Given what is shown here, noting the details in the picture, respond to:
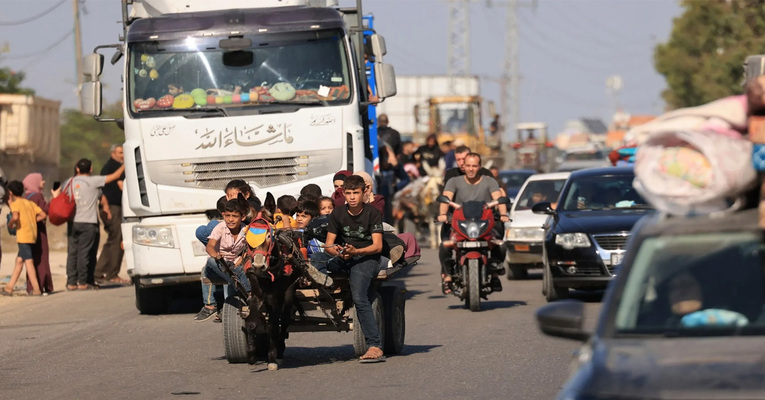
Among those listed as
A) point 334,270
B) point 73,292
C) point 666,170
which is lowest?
point 73,292

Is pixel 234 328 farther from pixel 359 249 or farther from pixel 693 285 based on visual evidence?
pixel 693 285

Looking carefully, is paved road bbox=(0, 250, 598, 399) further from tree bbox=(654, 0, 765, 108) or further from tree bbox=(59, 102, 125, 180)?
tree bbox=(59, 102, 125, 180)

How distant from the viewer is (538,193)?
22781 mm

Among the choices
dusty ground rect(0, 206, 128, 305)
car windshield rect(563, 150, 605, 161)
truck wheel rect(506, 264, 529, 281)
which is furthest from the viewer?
car windshield rect(563, 150, 605, 161)

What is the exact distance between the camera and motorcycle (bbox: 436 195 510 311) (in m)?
15.8

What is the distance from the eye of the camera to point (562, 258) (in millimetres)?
16422

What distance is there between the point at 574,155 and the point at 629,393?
51985 mm

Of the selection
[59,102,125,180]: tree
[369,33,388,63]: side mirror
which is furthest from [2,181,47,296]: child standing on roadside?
[59,102,125,180]: tree

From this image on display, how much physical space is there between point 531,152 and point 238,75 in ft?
167

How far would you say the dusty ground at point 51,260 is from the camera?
21.9 m

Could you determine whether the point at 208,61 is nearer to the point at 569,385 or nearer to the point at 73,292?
the point at 73,292

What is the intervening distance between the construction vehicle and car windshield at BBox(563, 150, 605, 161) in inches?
51.3

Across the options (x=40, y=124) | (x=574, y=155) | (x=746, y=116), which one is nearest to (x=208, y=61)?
(x=746, y=116)

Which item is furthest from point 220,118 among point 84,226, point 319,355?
point 84,226
